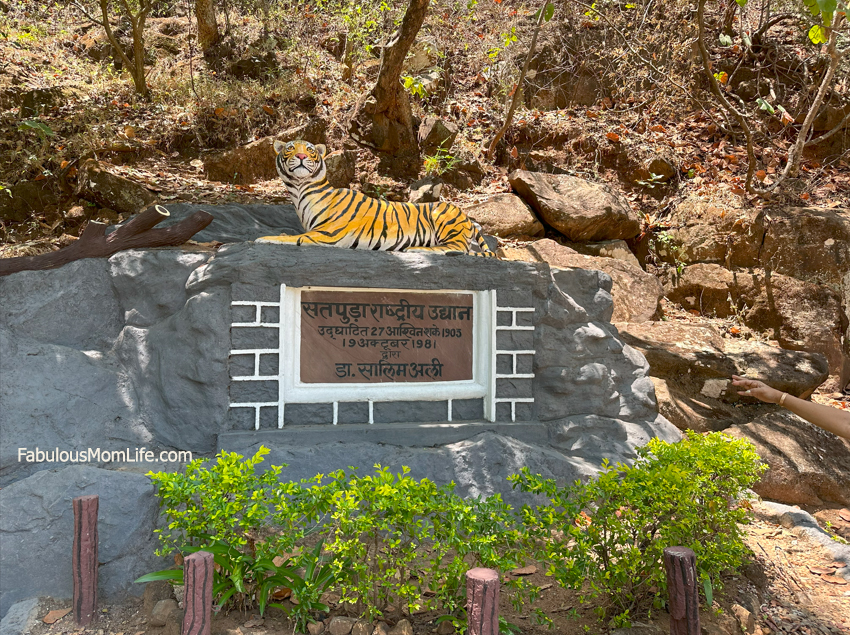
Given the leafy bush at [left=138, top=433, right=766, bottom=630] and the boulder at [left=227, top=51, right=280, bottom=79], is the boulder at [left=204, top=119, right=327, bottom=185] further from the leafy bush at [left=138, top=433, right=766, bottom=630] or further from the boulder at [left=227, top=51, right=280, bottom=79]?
the leafy bush at [left=138, top=433, right=766, bottom=630]

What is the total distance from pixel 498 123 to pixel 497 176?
1.25m

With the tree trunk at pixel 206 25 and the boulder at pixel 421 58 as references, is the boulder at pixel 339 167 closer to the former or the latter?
the boulder at pixel 421 58

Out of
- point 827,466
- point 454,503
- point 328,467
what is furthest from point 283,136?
point 827,466

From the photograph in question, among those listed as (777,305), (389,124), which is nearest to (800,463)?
(777,305)

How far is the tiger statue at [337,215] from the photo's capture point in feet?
15.9

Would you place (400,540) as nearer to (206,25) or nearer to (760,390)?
(760,390)

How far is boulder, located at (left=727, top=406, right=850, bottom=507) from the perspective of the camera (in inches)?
229

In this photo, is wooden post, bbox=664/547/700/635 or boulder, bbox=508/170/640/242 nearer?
wooden post, bbox=664/547/700/635

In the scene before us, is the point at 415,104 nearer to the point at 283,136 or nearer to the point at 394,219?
the point at 283,136

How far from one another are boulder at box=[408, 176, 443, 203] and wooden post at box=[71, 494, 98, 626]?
627 cm

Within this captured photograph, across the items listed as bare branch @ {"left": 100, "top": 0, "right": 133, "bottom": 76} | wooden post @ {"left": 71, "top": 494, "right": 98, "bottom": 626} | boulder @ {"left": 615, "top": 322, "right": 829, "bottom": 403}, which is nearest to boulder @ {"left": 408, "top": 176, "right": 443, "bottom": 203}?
boulder @ {"left": 615, "top": 322, "right": 829, "bottom": 403}

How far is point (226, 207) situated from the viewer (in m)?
6.32

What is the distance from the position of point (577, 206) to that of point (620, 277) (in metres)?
1.26

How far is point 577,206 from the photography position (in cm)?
852
